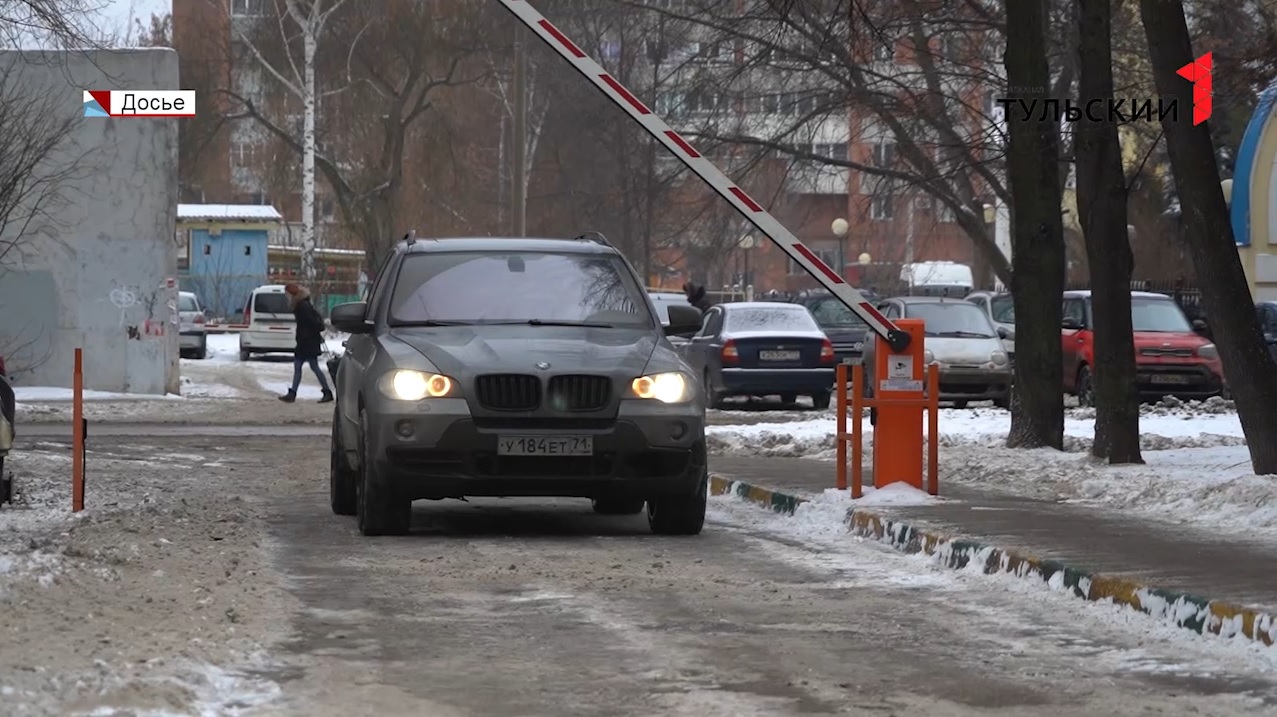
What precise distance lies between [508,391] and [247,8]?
47.9 meters

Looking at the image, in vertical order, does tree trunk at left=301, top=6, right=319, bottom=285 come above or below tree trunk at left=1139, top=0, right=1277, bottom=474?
above

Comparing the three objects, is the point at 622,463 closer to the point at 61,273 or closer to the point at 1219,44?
the point at 1219,44

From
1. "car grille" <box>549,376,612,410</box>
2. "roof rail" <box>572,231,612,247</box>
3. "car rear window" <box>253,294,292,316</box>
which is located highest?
"car rear window" <box>253,294,292,316</box>

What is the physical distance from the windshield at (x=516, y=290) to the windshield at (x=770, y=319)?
1702cm

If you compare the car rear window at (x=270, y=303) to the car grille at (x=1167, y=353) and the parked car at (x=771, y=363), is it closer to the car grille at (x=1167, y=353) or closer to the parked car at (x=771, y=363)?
the parked car at (x=771, y=363)

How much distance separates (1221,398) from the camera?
96.7 feet

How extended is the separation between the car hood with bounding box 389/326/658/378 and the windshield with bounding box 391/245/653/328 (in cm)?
21

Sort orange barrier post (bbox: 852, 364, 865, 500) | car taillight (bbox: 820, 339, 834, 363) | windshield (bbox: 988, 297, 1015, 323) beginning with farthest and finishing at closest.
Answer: windshield (bbox: 988, 297, 1015, 323) < car taillight (bbox: 820, 339, 834, 363) < orange barrier post (bbox: 852, 364, 865, 500)

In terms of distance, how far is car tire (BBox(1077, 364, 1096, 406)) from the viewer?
2900cm

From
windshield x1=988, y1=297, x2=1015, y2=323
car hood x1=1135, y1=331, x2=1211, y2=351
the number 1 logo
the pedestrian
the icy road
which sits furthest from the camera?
windshield x1=988, y1=297, x2=1015, y2=323


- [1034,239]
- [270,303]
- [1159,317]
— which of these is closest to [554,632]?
[1034,239]

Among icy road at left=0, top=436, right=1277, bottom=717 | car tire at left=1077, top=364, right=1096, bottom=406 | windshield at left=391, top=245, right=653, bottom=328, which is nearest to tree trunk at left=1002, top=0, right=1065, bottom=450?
windshield at left=391, top=245, right=653, bottom=328

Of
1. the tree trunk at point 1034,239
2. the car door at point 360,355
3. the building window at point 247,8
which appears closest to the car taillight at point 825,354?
the tree trunk at point 1034,239

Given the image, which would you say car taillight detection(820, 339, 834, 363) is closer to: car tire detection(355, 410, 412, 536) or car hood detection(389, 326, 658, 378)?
car hood detection(389, 326, 658, 378)
